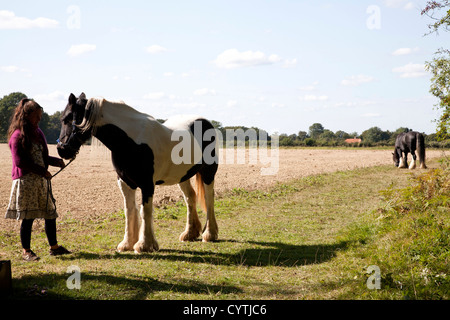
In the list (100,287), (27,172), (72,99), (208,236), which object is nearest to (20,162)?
(27,172)

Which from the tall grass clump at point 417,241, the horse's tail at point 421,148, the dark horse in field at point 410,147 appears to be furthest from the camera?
the dark horse in field at point 410,147

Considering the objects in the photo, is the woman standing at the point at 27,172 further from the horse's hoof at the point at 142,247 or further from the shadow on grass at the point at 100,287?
the horse's hoof at the point at 142,247

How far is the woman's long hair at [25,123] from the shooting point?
623cm

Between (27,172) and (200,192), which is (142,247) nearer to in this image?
(200,192)

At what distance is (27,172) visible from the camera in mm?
6277

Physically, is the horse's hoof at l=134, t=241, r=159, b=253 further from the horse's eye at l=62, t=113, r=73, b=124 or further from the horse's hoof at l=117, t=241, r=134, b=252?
the horse's eye at l=62, t=113, r=73, b=124

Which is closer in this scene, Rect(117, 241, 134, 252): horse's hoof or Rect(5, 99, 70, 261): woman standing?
Rect(5, 99, 70, 261): woman standing

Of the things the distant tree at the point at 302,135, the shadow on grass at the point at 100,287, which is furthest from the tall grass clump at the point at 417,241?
the distant tree at the point at 302,135

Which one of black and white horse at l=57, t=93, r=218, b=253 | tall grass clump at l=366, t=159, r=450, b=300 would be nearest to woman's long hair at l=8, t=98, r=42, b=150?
black and white horse at l=57, t=93, r=218, b=253

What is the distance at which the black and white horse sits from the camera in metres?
6.46

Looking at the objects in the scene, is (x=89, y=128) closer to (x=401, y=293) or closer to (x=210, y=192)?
(x=210, y=192)
